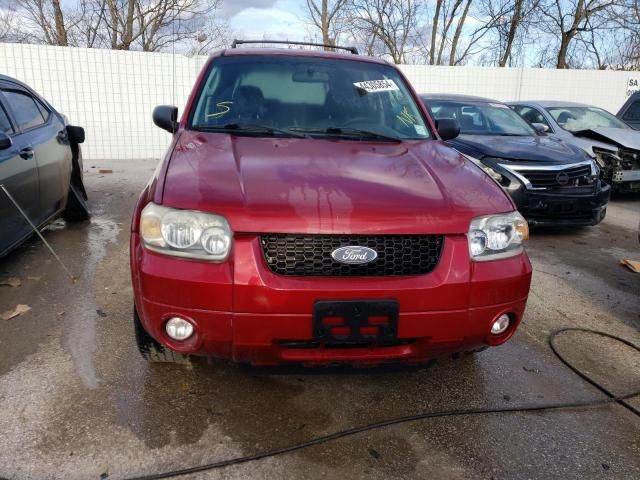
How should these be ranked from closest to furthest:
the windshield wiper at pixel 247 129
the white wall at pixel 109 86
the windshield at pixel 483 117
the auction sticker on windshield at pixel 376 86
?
the windshield wiper at pixel 247 129 → the auction sticker on windshield at pixel 376 86 → the windshield at pixel 483 117 → the white wall at pixel 109 86

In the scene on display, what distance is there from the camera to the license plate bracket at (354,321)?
2.03m

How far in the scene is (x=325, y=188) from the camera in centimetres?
222

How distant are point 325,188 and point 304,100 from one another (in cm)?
132

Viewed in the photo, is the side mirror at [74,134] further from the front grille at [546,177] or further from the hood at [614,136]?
the hood at [614,136]

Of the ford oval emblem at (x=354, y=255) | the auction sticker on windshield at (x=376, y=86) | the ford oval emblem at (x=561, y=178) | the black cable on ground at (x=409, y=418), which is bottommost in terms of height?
the black cable on ground at (x=409, y=418)

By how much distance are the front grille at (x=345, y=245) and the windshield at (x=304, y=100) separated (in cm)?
112

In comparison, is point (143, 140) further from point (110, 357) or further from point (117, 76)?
point (110, 357)

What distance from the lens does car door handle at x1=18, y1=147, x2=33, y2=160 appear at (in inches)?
156

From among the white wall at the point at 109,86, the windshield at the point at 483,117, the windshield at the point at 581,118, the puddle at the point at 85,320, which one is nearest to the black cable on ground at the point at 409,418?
the puddle at the point at 85,320

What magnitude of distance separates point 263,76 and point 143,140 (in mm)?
8790

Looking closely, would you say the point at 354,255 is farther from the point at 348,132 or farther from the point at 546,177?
the point at 546,177

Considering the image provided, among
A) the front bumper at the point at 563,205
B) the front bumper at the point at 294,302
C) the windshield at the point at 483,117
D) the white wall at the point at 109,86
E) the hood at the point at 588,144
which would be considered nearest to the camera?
the front bumper at the point at 294,302

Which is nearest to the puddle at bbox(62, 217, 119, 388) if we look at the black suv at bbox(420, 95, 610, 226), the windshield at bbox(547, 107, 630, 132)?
the black suv at bbox(420, 95, 610, 226)

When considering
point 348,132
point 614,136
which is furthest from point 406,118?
point 614,136
